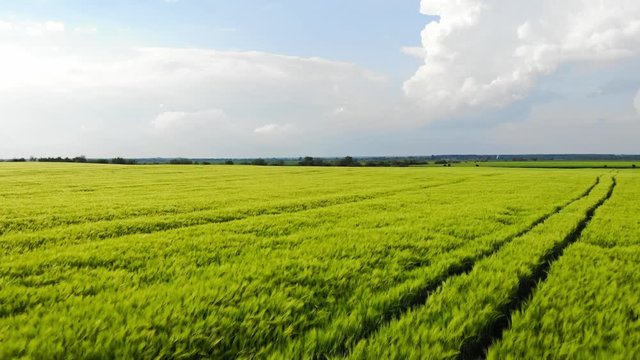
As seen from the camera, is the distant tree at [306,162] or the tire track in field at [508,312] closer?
the tire track in field at [508,312]

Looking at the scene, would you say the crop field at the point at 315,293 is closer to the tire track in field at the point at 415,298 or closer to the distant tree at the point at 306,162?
the tire track in field at the point at 415,298

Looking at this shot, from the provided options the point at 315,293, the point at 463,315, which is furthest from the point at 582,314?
the point at 315,293

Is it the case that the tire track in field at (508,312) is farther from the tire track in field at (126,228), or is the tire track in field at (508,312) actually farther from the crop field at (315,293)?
the tire track in field at (126,228)

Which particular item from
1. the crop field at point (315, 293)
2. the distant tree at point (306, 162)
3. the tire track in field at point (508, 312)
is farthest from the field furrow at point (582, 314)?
the distant tree at point (306, 162)

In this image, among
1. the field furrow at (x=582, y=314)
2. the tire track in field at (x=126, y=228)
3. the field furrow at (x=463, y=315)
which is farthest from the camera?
the tire track in field at (x=126, y=228)

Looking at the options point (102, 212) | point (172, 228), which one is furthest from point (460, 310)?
point (102, 212)

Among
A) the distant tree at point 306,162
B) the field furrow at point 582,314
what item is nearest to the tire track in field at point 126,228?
the field furrow at point 582,314

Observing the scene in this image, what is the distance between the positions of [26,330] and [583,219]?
54.1ft

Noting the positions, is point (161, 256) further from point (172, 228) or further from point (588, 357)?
point (588, 357)

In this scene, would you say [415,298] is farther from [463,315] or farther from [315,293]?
[315,293]

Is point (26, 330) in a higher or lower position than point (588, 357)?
higher

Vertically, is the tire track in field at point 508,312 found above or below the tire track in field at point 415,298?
below

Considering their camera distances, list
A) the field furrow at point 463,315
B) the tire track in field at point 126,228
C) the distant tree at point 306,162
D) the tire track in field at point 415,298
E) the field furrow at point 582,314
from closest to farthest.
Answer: the field furrow at point 463,315
the field furrow at point 582,314
the tire track in field at point 415,298
the tire track in field at point 126,228
the distant tree at point 306,162

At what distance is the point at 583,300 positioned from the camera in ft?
17.4
